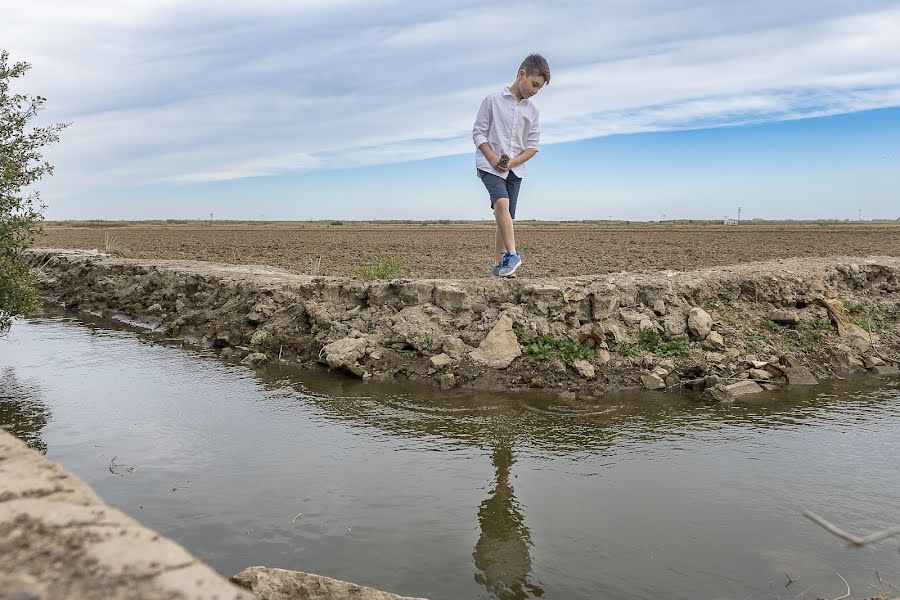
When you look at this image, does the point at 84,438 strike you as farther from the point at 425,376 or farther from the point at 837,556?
the point at 837,556

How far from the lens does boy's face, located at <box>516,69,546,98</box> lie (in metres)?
7.40

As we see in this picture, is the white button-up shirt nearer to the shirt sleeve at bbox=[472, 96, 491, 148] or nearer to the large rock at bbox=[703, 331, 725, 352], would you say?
the shirt sleeve at bbox=[472, 96, 491, 148]

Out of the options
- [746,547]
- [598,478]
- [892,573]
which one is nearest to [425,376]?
[598,478]

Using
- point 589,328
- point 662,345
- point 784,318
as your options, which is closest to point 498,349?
point 589,328

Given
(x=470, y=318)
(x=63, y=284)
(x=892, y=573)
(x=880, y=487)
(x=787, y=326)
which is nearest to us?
(x=892, y=573)

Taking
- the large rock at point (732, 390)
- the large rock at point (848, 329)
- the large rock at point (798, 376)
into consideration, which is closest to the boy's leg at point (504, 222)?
the large rock at point (732, 390)

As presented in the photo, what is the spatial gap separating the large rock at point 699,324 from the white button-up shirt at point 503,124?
9.00 ft

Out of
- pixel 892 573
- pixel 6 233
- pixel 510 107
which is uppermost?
pixel 510 107

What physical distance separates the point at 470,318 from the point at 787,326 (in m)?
3.97

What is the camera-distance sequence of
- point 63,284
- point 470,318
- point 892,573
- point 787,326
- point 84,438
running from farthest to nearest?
point 63,284 < point 787,326 < point 470,318 < point 84,438 < point 892,573

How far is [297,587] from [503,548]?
1254 millimetres

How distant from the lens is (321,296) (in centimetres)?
937

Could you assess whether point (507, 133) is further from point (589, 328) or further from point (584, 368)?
point (584, 368)

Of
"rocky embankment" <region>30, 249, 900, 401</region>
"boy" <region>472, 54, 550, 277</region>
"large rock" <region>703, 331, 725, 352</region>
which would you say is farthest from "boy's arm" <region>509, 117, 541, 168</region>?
"large rock" <region>703, 331, 725, 352</region>
